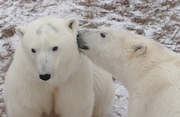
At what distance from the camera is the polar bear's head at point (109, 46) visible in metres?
3.24

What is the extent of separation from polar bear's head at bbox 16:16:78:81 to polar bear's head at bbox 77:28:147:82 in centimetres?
12

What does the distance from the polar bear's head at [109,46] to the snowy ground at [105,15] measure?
8.43ft

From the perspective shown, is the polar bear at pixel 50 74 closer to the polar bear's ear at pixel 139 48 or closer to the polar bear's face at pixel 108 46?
the polar bear's face at pixel 108 46

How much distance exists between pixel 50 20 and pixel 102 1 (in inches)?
157

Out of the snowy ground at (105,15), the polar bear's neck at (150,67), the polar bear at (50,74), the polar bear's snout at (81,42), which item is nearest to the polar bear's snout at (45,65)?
the polar bear at (50,74)

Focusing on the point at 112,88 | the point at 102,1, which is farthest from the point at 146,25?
the point at 112,88

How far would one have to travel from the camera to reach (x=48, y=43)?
306cm

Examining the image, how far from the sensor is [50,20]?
129 inches

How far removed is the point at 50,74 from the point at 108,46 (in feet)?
2.03

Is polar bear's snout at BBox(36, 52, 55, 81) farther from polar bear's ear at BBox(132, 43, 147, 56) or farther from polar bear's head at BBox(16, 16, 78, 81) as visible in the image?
polar bear's ear at BBox(132, 43, 147, 56)

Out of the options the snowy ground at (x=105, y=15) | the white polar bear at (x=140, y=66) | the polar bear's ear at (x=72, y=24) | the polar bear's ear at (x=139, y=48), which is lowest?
the snowy ground at (x=105, y=15)

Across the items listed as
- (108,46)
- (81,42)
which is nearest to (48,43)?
(81,42)

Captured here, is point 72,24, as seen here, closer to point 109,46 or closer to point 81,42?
point 81,42

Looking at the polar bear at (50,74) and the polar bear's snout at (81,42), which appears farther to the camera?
the polar bear's snout at (81,42)
